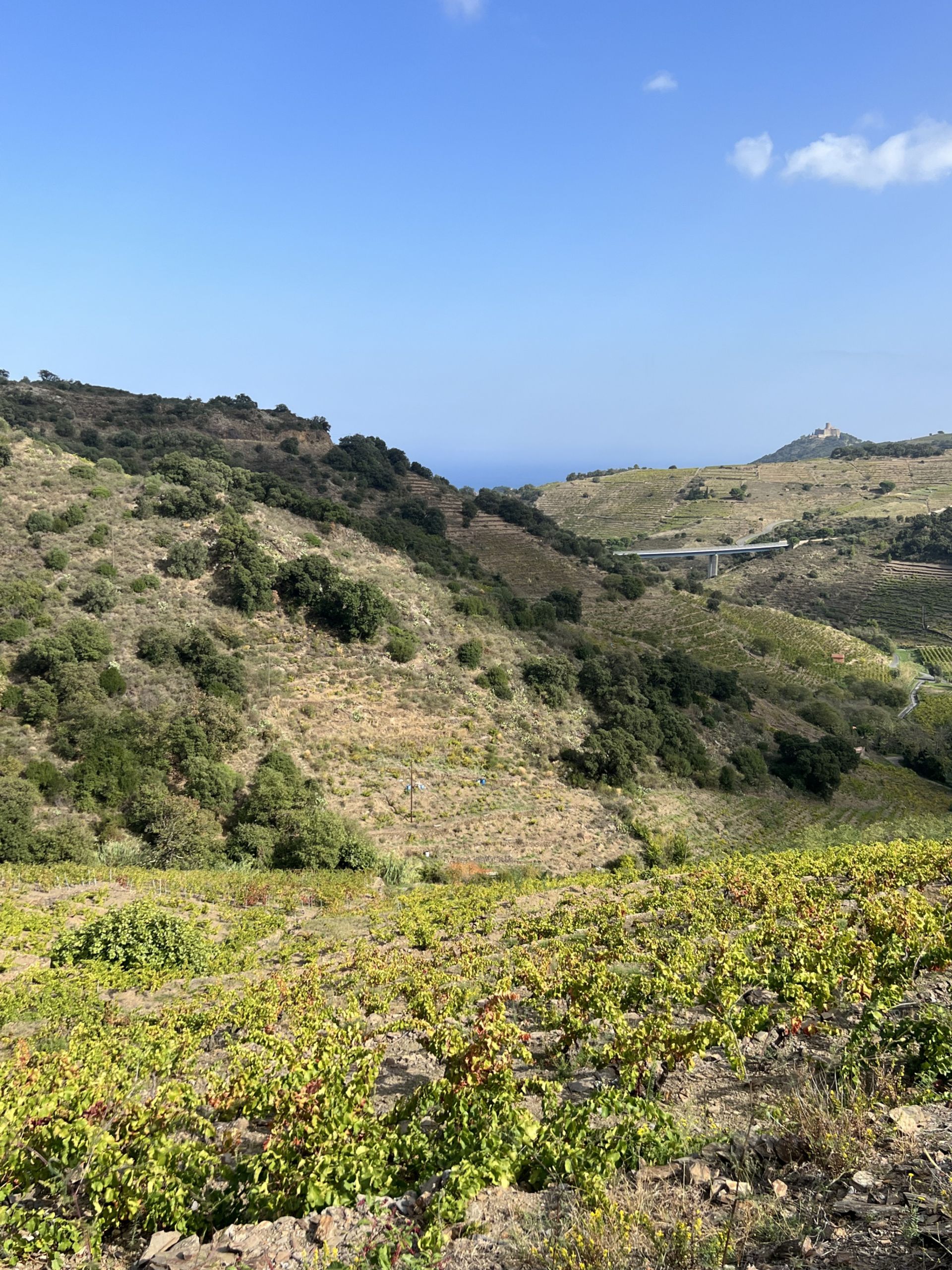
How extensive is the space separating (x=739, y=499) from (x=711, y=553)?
38.3 metres

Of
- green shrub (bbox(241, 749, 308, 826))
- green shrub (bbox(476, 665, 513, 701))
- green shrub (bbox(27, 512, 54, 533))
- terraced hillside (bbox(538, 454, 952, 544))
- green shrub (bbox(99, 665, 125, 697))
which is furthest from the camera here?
terraced hillside (bbox(538, 454, 952, 544))

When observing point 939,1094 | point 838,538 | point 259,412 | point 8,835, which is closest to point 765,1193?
point 939,1094

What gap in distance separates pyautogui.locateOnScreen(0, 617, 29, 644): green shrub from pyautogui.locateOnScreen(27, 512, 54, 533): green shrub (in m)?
8.11

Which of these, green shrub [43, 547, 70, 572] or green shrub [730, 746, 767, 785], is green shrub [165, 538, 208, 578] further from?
green shrub [730, 746, 767, 785]

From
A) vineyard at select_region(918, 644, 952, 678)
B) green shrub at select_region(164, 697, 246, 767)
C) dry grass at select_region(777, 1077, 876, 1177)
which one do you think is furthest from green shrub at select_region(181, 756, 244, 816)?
vineyard at select_region(918, 644, 952, 678)

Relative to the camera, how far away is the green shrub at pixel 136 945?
41.2 ft

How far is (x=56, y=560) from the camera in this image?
30.7 m

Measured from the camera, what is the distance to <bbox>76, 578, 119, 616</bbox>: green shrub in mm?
29031

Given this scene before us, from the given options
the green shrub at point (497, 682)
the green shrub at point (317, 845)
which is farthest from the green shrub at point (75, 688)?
the green shrub at point (497, 682)

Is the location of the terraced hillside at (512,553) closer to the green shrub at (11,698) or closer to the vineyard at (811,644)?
the vineyard at (811,644)

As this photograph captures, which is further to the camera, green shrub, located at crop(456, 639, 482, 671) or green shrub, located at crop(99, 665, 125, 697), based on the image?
green shrub, located at crop(456, 639, 482, 671)

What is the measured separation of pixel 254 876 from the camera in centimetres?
2011

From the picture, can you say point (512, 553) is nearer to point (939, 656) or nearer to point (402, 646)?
point (402, 646)

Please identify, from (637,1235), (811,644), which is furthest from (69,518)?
(811,644)
